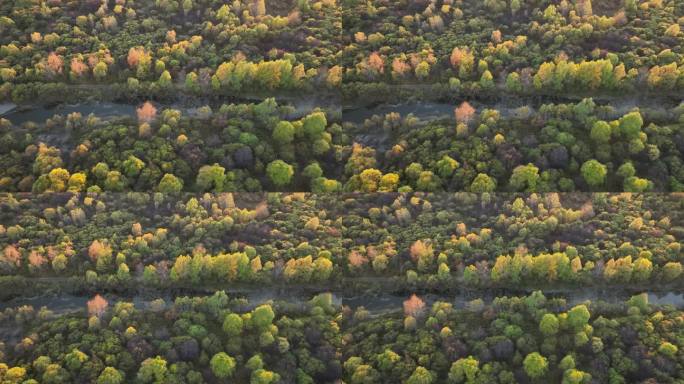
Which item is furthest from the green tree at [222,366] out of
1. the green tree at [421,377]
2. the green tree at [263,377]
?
the green tree at [421,377]

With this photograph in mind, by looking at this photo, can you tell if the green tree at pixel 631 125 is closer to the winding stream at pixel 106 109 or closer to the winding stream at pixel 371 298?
the winding stream at pixel 371 298

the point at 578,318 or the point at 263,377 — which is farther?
the point at 578,318

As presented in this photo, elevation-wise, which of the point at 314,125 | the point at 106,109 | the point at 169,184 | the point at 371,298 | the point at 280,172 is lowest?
the point at 371,298

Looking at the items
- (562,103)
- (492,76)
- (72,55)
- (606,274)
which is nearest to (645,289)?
(606,274)

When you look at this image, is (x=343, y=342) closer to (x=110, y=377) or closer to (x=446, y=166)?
(x=446, y=166)

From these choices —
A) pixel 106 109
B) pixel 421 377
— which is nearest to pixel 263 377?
pixel 421 377
